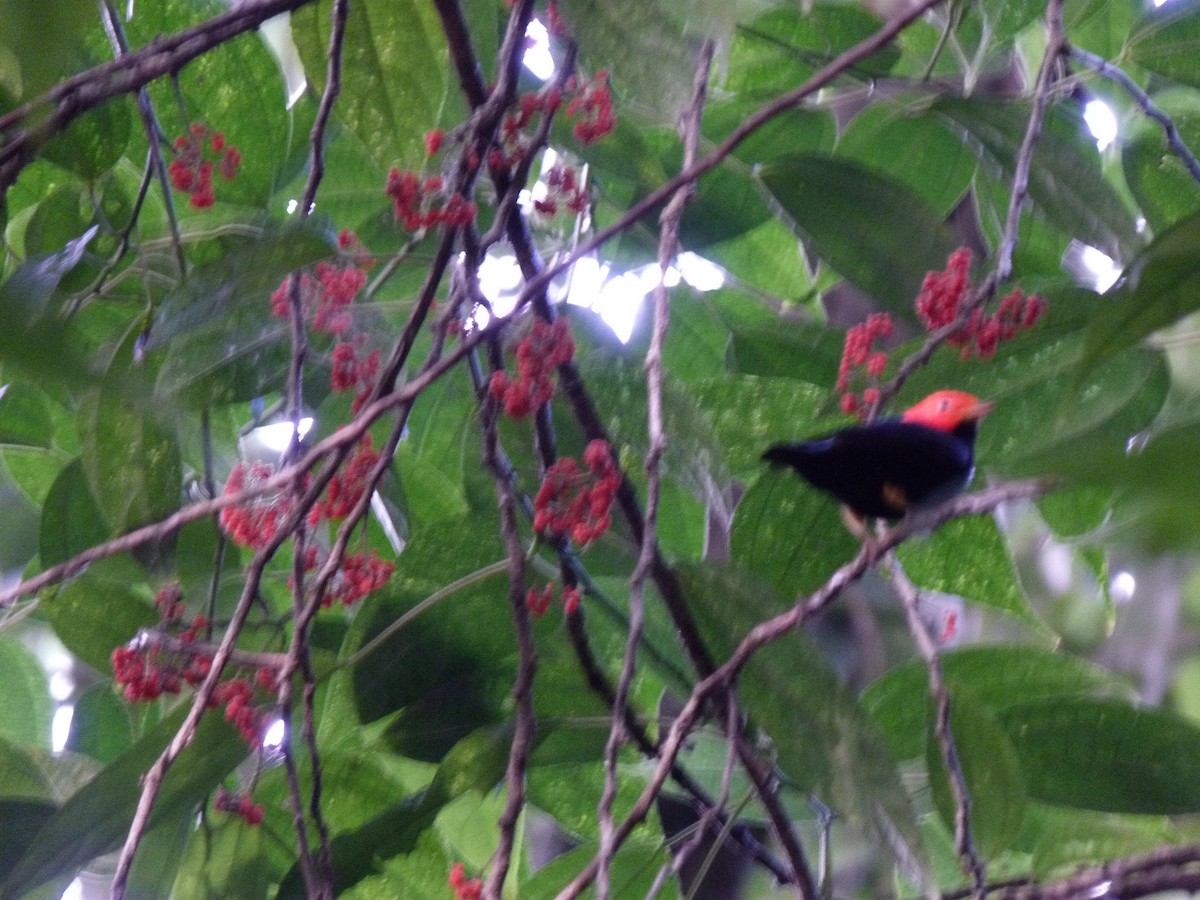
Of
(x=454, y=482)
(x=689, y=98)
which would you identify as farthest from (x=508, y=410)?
(x=454, y=482)

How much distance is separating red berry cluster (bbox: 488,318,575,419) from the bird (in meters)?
0.27

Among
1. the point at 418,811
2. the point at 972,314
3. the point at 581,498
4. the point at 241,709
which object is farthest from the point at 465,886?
the point at 972,314

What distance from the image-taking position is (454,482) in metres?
1.60

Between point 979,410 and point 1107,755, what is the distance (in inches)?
15.6

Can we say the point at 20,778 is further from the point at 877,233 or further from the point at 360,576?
the point at 877,233

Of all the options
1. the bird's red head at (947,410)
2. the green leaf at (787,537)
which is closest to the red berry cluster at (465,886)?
the green leaf at (787,537)

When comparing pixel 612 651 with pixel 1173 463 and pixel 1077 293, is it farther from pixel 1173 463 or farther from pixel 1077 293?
pixel 1173 463

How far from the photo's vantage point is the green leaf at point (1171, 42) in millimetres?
1489

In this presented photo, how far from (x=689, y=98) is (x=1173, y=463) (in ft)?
3.10

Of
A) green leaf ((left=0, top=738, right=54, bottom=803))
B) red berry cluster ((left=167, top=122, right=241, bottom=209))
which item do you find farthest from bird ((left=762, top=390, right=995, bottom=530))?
green leaf ((left=0, top=738, right=54, bottom=803))

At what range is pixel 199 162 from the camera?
1.33 metres

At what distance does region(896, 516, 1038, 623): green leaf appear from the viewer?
4.44 ft

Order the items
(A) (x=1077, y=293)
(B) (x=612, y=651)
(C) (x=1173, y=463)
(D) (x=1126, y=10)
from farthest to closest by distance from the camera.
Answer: (D) (x=1126, y=10), (B) (x=612, y=651), (A) (x=1077, y=293), (C) (x=1173, y=463)

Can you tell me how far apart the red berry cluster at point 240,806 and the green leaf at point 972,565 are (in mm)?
807
